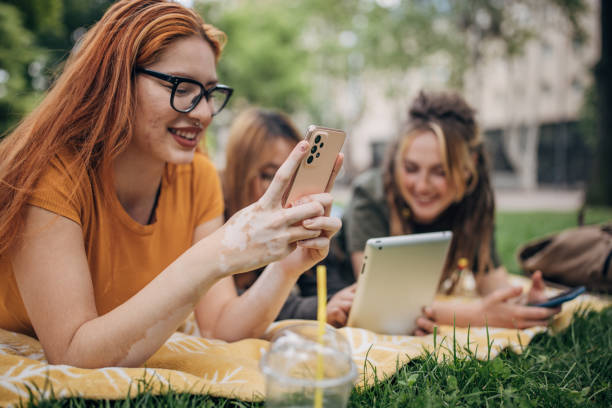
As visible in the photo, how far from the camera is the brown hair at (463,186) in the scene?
2742 mm

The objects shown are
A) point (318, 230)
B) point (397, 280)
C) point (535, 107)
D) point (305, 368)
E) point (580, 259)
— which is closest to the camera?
point (305, 368)

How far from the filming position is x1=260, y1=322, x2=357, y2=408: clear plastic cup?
0.97 meters

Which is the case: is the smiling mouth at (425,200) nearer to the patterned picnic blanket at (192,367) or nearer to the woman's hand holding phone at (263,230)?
the patterned picnic blanket at (192,367)

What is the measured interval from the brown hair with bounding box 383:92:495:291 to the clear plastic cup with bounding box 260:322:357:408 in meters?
1.82

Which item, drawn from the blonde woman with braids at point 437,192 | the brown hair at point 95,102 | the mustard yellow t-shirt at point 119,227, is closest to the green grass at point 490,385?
the mustard yellow t-shirt at point 119,227

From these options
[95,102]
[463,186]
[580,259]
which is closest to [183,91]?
[95,102]

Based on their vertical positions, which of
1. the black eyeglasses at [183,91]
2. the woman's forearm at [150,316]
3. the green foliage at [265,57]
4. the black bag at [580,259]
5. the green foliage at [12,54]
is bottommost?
the black bag at [580,259]

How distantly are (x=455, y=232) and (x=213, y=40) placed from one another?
193cm

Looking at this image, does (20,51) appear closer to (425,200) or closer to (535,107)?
(425,200)

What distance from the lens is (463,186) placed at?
8.75 ft

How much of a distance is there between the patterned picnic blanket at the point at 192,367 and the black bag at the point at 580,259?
3.94 feet

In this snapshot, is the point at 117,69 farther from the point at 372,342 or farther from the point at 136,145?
the point at 372,342

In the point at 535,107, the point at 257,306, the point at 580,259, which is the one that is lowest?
the point at 580,259

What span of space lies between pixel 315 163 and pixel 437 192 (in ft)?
4.75
